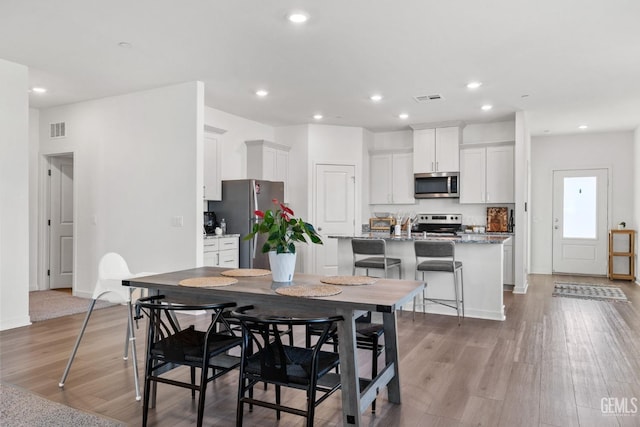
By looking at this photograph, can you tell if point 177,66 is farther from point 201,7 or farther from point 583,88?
point 583,88

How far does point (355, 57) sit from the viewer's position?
412 centimetres

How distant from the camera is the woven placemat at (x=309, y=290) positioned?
2.20 metres

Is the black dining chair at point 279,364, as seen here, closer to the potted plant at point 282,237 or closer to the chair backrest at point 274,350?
the chair backrest at point 274,350

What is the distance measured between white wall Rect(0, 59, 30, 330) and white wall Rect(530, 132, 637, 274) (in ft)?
26.6

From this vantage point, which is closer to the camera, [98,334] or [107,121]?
[98,334]

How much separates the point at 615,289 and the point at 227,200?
19.4 ft

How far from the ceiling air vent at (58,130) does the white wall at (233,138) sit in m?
1.94

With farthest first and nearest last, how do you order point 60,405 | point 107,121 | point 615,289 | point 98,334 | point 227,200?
point 615,289 → point 227,200 → point 107,121 → point 98,334 → point 60,405

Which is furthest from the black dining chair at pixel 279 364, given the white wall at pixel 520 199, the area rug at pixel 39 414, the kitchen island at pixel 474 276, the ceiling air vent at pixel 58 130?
the ceiling air vent at pixel 58 130

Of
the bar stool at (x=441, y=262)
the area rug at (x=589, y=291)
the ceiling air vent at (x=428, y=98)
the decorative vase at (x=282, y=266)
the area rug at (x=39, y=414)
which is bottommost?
the area rug at (x=589, y=291)

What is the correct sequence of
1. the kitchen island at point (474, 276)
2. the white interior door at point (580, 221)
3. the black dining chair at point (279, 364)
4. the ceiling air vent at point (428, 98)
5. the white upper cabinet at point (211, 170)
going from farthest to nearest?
1. the white interior door at point (580, 221)
2. the white upper cabinet at point (211, 170)
3. the ceiling air vent at point (428, 98)
4. the kitchen island at point (474, 276)
5. the black dining chair at point (279, 364)

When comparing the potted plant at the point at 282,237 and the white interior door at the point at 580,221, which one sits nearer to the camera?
the potted plant at the point at 282,237

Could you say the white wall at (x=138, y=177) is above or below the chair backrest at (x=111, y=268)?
above

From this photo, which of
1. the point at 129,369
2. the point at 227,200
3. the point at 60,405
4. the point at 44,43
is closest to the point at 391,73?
the point at 227,200
